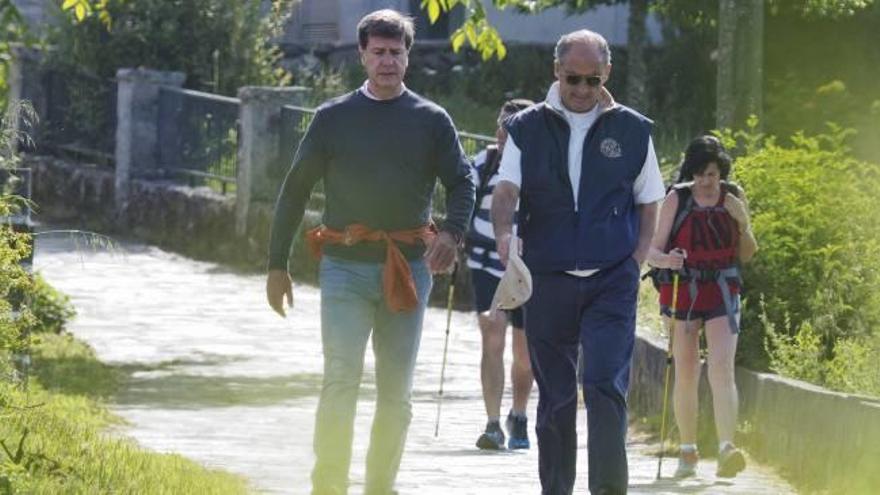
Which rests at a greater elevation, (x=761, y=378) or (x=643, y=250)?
(x=643, y=250)

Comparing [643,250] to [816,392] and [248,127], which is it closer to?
[816,392]

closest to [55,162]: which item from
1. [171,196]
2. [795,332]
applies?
[171,196]

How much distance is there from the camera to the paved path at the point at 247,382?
11.7m

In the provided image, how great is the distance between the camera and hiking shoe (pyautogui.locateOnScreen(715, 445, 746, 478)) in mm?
11625

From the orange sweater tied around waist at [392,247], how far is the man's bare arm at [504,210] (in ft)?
0.88

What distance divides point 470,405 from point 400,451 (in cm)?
582

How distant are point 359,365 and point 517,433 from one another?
150 inches

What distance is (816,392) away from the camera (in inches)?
452

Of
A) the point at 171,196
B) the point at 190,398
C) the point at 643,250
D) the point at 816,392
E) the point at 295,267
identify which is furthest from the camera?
the point at 171,196

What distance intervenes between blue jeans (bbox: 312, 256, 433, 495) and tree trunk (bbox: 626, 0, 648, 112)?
75.1 feet

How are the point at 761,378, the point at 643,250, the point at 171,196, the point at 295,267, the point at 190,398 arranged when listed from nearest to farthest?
the point at 643,250, the point at 761,378, the point at 190,398, the point at 295,267, the point at 171,196

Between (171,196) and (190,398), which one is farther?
(171,196)

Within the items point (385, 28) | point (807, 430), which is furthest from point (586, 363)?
point (807, 430)

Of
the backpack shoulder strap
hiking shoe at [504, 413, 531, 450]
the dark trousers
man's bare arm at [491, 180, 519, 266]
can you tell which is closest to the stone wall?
hiking shoe at [504, 413, 531, 450]
